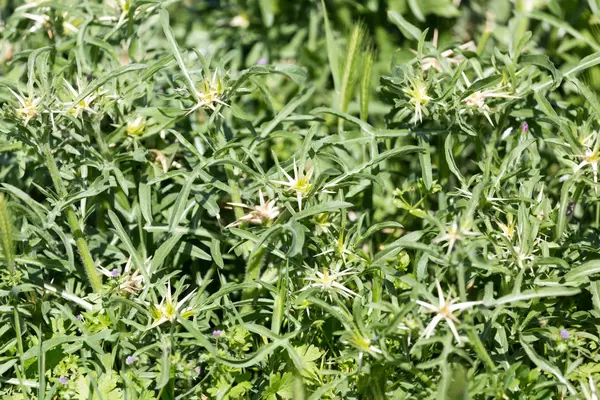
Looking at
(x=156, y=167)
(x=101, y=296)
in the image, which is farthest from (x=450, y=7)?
(x=101, y=296)

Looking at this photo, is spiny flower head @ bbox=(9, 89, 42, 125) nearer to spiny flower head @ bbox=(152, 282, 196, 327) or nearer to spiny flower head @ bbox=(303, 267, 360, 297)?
spiny flower head @ bbox=(152, 282, 196, 327)

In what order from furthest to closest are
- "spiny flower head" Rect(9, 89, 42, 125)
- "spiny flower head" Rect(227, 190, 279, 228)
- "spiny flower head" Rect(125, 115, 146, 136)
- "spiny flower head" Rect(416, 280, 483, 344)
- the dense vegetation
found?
"spiny flower head" Rect(125, 115, 146, 136) < "spiny flower head" Rect(227, 190, 279, 228) < "spiny flower head" Rect(9, 89, 42, 125) < the dense vegetation < "spiny flower head" Rect(416, 280, 483, 344)

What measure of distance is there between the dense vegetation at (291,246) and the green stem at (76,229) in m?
0.01

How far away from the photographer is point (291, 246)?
2051mm

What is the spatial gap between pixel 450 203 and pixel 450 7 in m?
1.57

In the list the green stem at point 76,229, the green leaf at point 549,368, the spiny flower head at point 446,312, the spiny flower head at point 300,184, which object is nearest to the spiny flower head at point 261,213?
the spiny flower head at point 300,184

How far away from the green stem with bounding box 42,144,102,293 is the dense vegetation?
0.03ft

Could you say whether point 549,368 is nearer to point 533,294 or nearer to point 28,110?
point 533,294

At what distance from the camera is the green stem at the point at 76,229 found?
88.4 inches

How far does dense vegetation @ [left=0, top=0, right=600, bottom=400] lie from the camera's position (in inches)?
81.5

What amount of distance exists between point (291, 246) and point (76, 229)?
755mm

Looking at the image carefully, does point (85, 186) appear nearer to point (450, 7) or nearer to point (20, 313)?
point (20, 313)

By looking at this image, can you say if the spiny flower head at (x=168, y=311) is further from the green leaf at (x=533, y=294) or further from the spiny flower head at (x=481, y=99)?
the spiny flower head at (x=481, y=99)

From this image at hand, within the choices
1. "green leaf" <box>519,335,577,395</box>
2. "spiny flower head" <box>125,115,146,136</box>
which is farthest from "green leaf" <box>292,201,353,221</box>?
"spiny flower head" <box>125,115,146,136</box>
